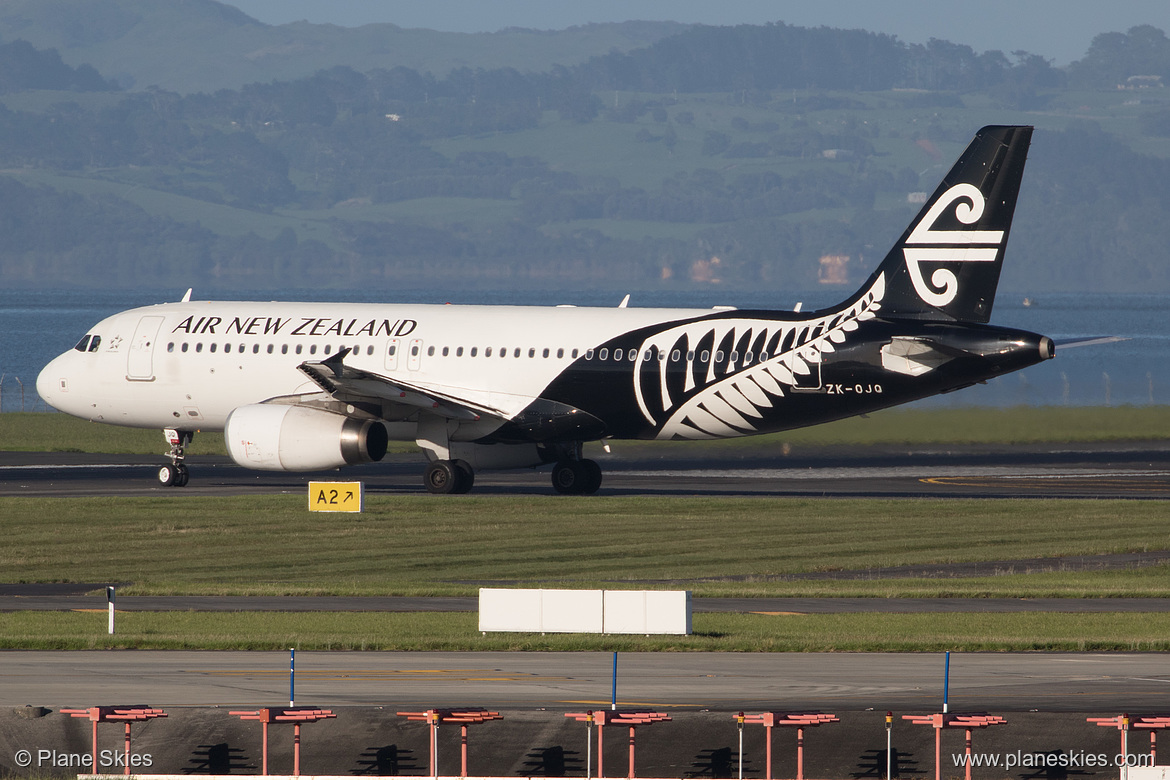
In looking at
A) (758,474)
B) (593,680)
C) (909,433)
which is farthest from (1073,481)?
(593,680)

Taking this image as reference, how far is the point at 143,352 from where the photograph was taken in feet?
167

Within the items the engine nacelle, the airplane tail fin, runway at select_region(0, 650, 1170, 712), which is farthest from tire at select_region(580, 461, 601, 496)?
runway at select_region(0, 650, 1170, 712)

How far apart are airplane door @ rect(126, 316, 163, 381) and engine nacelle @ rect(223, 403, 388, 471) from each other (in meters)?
5.41

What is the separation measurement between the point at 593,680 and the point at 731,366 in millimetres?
23236

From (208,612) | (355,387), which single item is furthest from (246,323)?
(208,612)

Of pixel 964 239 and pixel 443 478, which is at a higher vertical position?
pixel 964 239

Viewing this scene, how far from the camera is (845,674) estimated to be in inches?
920

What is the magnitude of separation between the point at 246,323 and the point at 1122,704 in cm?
3418

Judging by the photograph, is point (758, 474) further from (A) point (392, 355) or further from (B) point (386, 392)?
(B) point (386, 392)

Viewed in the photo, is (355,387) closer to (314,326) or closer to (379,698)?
(314,326)

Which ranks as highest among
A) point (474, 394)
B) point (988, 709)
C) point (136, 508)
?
point (474, 394)

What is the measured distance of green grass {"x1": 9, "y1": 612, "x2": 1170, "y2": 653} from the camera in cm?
2605

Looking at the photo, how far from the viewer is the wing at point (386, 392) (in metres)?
45.5

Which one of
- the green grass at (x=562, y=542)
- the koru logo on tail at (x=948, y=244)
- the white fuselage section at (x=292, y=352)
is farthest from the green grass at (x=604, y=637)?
the white fuselage section at (x=292, y=352)
